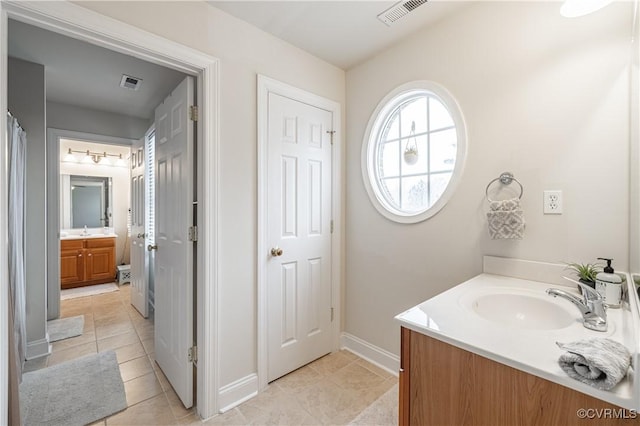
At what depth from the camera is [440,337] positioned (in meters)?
0.85

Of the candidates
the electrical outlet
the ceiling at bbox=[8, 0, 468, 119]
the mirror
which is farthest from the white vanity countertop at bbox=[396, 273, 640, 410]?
the mirror

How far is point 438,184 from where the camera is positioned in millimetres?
1891

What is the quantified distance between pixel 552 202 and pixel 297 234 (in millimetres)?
1549

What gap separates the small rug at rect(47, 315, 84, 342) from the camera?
104 inches

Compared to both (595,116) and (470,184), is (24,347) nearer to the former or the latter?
(470,184)

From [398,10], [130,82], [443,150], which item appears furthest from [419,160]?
[130,82]

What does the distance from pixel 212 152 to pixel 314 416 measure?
66.9 inches

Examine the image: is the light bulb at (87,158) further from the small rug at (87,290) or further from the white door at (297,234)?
the white door at (297,234)

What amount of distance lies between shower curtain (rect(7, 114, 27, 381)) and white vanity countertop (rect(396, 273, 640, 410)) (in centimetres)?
246

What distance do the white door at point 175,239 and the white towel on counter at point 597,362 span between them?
176 cm

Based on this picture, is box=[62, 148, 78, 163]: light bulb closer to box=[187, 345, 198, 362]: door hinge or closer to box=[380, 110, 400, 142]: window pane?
box=[187, 345, 198, 362]: door hinge

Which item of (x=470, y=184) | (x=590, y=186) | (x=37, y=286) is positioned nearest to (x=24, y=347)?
(x=37, y=286)

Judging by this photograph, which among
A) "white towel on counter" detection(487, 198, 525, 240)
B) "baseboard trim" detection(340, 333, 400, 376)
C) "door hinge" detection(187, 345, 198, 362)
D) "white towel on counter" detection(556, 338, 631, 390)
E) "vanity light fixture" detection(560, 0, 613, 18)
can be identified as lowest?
"baseboard trim" detection(340, 333, 400, 376)

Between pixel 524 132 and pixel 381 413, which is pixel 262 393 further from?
pixel 524 132
